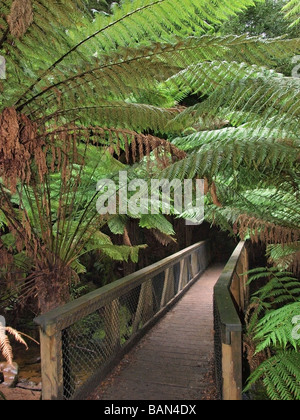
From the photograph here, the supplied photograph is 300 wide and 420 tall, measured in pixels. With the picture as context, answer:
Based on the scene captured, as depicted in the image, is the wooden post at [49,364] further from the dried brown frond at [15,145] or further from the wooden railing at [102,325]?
the dried brown frond at [15,145]

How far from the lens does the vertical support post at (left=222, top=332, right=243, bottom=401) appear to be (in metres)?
1.68

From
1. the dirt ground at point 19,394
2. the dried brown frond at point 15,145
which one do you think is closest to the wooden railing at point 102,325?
the dried brown frond at point 15,145

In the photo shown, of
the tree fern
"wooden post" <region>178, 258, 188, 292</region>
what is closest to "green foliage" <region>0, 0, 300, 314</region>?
the tree fern

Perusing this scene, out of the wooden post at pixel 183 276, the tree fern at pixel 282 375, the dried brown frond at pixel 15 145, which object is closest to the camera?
the dried brown frond at pixel 15 145

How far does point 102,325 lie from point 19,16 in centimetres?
268

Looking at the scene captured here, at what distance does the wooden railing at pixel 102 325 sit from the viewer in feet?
5.99

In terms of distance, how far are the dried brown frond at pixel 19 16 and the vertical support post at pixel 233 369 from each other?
72.5 inches

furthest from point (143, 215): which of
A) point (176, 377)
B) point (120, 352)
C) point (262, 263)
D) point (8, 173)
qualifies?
point (262, 263)

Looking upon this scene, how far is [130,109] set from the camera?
7.55 ft

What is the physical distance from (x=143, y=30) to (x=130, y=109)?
520 mm

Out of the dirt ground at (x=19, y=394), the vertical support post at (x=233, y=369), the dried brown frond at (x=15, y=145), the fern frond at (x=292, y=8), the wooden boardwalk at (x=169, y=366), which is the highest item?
the fern frond at (x=292, y=8)

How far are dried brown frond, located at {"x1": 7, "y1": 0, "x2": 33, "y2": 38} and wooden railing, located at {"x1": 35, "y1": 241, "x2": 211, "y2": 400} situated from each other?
150 centimetres

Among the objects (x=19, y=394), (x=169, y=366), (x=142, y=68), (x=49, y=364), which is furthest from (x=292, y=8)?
(x=19, y=394)
